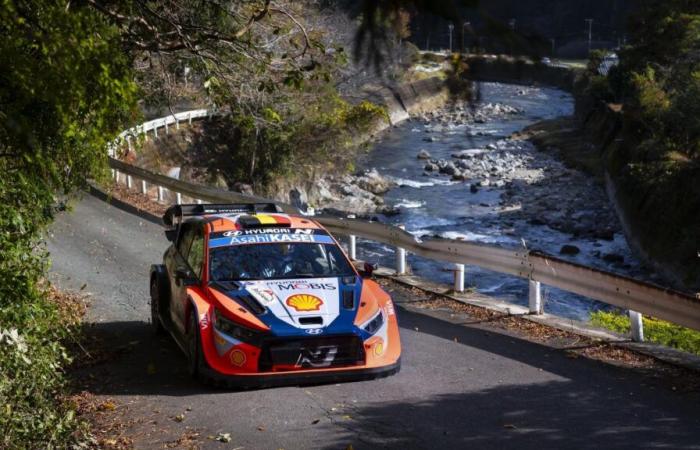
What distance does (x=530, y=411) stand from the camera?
27.4 ft

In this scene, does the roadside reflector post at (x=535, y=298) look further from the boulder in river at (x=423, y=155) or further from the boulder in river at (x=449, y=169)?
the boulder in river at (x=423, y=155)

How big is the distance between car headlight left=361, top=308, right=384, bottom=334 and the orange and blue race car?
0.04 ft

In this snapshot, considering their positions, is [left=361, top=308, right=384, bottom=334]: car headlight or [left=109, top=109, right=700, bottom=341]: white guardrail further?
[left=109, top=109, right=700, bottom=341]: white guardrail

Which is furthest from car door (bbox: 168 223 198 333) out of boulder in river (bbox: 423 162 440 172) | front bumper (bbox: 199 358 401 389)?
boulder in river (bbox: 423 162 440 172)

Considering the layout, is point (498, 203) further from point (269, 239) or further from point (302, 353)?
point (302, 353)

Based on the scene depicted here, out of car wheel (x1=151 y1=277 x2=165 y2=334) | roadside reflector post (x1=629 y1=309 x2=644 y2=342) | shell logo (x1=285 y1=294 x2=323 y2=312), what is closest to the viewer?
shell logo (x1=285 y1=294 x2=323 y2=312)

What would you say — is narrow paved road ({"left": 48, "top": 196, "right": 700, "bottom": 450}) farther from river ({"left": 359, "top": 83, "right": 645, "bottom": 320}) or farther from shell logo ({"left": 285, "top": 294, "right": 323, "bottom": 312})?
river ({"left": 359, "top": 83, "right": 645, "bottom": 320})

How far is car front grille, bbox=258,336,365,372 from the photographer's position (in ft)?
29.2

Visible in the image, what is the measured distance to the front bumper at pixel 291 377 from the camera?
891 cm

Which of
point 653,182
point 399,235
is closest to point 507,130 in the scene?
point 653,182

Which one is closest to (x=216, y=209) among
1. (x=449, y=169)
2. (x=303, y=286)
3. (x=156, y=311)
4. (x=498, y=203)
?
(x=156, y=311)

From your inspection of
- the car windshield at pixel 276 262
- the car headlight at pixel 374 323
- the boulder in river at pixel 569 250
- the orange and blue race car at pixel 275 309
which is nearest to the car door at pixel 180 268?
the orange and blue race car at pixel 275 309

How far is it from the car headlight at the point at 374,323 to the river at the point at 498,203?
11160 millimetres

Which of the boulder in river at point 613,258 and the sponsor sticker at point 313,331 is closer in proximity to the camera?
the sponsor sticker at point 313,331
